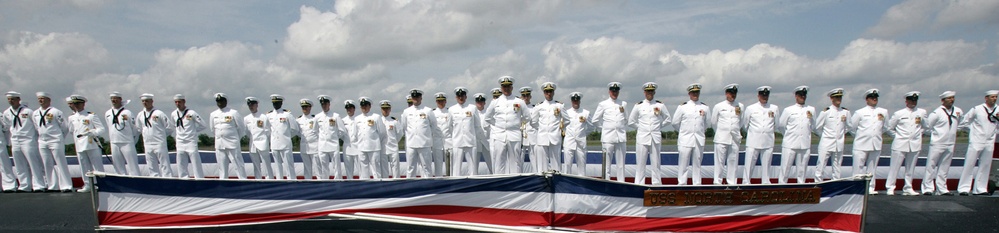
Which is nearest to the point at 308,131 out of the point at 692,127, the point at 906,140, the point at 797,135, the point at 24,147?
the point at 24,147

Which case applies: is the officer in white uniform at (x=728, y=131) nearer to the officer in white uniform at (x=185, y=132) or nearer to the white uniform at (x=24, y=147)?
the officer in white uniform at (x=185, y=132)

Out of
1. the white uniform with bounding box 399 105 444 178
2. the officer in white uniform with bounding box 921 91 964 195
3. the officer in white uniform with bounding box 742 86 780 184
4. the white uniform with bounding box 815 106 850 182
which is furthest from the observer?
the white uniform with bounding box 399 105 444 178

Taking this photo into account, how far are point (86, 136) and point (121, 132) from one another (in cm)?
55

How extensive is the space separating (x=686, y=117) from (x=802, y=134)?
1.66m

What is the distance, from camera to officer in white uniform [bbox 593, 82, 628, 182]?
7.99 m

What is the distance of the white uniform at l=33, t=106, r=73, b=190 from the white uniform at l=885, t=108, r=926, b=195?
1320 cm

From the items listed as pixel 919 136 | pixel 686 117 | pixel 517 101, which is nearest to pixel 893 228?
pixel 686 117

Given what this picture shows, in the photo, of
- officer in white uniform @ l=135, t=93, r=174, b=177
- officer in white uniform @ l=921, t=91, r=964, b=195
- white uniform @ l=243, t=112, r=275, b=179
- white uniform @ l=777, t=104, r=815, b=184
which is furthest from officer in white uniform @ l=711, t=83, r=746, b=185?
officer in white uniform @ l=135, t=93, r=174, b=177

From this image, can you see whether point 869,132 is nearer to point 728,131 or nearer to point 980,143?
point 980,143

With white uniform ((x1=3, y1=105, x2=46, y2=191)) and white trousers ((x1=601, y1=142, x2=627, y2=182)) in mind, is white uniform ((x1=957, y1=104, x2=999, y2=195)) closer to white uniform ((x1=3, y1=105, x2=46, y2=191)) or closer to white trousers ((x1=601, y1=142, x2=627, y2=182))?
white trousers ((x1=601, y1=142, x2=627, y2=182))

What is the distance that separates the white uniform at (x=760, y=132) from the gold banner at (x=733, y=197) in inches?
114

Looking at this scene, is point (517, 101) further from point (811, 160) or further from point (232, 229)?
point (811, 160)

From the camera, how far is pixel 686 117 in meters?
7.79

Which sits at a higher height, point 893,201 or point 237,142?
point 237,142
